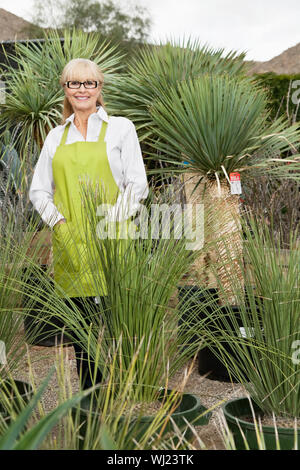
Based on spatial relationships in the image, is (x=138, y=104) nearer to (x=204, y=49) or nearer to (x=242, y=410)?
(x=204, y=49)

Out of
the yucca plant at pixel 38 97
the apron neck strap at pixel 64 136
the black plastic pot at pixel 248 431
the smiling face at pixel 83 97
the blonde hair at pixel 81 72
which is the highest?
the yucca plant at pixel 38 97

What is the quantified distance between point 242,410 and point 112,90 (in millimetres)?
3377

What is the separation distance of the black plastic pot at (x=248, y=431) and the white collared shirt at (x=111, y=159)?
939 millimetres

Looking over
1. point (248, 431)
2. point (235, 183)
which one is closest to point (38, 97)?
point (235, 183)

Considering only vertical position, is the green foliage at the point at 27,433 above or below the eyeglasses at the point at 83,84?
below

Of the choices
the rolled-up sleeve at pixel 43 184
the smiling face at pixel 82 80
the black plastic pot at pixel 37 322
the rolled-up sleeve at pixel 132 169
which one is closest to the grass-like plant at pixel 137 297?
the black plastic pot at pixel 37 322

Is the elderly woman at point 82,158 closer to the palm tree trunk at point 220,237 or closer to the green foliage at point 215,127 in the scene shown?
the palm tree trunk at point 220,237

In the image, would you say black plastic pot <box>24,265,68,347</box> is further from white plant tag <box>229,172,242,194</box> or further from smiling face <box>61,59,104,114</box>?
white plant tag <box>229,172,242,194</box>

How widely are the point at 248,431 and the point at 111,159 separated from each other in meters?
1.31

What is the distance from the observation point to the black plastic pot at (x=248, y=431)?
183 cm

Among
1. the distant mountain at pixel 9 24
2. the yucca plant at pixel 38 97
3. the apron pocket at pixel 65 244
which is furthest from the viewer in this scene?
the distant mountain at pixel 9 24

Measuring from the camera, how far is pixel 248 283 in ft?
6.95

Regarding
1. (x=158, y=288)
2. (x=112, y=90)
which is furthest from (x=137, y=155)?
(x=112, y=90)

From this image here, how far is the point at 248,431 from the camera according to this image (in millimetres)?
1892
